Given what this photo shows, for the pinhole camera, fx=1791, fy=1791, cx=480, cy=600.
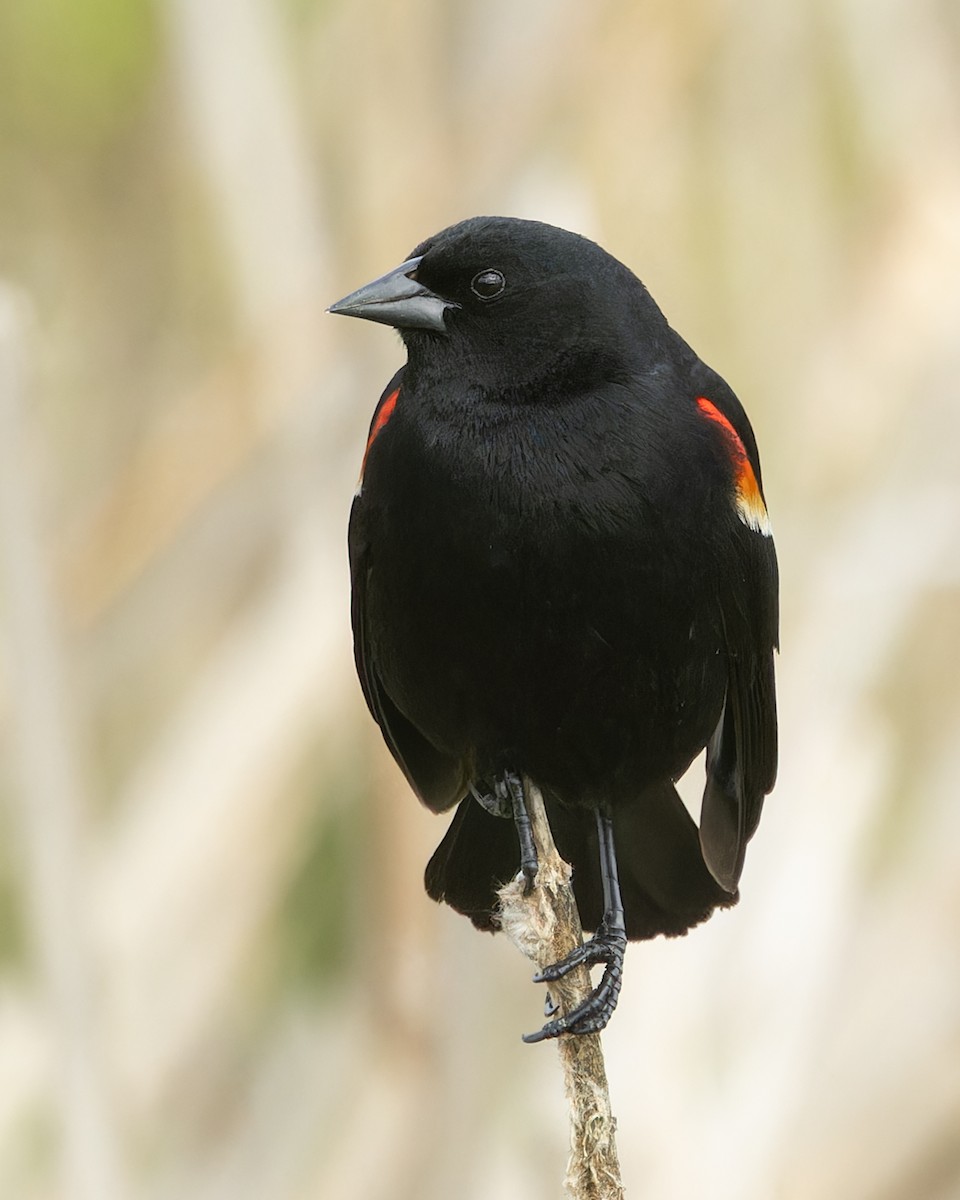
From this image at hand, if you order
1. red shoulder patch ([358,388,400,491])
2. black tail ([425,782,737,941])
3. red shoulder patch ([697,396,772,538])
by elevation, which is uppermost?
red shoulder patch ([358,388,400,491])

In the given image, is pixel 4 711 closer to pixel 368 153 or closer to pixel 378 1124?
pixel 378 1124

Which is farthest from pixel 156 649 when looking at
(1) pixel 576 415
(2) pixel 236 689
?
(1) pixel 576 415

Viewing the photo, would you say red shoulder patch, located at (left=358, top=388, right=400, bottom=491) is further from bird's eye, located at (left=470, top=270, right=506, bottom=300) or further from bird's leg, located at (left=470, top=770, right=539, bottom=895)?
bird's leg, located at (left=470, top=770, right=539, bottom=895)

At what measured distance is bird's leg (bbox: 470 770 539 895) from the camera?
2.31m

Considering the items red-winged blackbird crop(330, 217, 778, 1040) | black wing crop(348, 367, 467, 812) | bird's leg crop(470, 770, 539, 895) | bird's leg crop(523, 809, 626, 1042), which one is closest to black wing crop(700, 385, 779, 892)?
red-winged blackbird crop(330, 217, 778, 1040)

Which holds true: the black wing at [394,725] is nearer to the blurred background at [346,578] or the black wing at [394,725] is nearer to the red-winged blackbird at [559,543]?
the red-winged blackbird at [559,543]

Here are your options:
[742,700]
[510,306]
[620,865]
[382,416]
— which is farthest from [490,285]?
[620,865]

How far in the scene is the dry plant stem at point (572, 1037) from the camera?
1749mm

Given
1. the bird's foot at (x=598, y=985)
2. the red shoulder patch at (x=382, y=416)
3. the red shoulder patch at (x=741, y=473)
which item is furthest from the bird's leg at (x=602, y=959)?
the red shoulder patch at (x=382, y=416)

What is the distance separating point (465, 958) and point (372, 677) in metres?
0.47

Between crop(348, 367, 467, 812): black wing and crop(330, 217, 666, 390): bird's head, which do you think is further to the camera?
crop(348, 367, 467, 812): black wing

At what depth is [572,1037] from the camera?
1893 millimetres

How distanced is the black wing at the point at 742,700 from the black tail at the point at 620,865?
0.26 feet

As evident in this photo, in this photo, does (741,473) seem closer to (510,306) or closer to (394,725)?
(510,306)
